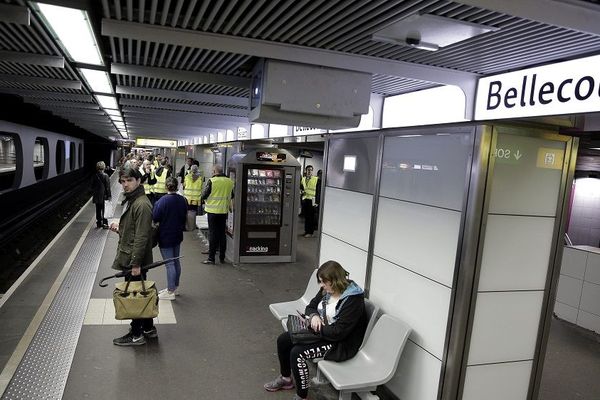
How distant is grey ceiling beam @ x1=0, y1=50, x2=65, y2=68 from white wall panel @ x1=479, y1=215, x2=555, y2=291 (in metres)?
3.92

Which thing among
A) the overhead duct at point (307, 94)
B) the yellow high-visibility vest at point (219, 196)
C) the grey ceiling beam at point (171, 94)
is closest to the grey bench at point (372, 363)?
the overhead duct at point (307, 94)

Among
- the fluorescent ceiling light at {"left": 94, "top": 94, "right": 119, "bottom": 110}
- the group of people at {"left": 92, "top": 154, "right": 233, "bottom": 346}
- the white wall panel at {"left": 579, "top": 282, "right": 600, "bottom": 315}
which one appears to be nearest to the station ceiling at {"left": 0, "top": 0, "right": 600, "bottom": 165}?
the group of people at {"left": 92, "top": 154, "right": 233, "bottom": 346}

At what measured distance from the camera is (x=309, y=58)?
2.98m

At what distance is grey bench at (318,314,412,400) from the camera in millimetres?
3232

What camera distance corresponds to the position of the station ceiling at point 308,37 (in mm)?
2139

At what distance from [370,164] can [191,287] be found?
354 cm

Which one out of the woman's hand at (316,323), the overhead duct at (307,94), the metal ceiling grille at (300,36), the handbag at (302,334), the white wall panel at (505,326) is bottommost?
the handbag at (302,334)

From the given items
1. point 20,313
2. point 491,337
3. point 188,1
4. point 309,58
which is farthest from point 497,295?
point 20,313

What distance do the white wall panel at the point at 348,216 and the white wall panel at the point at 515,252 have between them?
1.34m

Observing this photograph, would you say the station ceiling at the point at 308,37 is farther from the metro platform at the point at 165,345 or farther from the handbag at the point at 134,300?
the metro platform at the point at 165,345

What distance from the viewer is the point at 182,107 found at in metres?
7.31

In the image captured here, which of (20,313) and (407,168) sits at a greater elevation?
(407,168)

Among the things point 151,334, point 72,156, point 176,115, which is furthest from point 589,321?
point 72,156

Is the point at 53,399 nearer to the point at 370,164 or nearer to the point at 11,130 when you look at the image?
the point at 370,164
